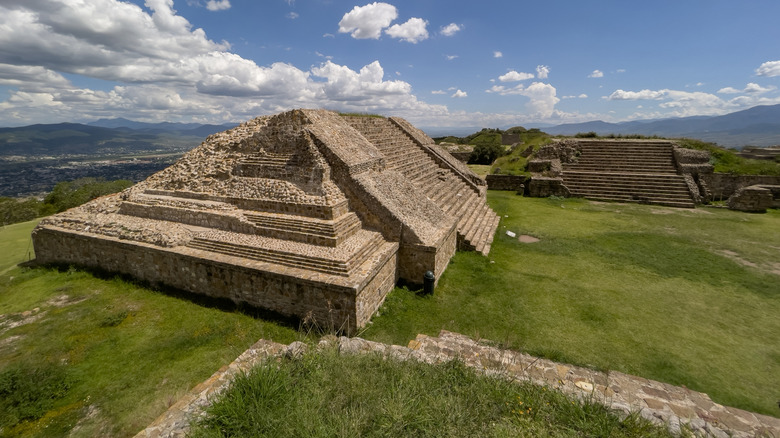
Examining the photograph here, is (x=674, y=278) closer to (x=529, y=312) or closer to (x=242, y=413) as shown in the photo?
(x=529, y=312)

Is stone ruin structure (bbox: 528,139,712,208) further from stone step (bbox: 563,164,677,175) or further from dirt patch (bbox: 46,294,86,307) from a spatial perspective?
→ dirt patch (bbox: 46,294,86,307)

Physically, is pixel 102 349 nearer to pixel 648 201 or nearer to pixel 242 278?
pixel 242 278

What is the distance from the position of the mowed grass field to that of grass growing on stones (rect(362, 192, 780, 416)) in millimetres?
37

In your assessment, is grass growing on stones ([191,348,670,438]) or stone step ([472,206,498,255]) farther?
stone step ([472,206,498,255])

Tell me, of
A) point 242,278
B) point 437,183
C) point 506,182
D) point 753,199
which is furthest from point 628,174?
point 242,278

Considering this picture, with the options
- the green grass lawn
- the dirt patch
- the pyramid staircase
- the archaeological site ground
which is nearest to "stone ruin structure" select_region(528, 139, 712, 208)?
the archaeological site ground

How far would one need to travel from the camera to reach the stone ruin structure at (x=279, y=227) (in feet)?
24.0

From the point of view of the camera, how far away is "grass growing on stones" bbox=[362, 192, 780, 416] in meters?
5.98

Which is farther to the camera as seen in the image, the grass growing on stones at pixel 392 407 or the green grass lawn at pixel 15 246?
the green grass lawn at pixel 15 246

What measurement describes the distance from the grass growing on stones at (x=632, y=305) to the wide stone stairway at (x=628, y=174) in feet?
16.1

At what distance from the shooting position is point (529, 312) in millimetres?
7574

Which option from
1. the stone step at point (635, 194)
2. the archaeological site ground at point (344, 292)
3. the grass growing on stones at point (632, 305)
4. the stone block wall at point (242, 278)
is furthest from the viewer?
the stone step at point (635, 194)

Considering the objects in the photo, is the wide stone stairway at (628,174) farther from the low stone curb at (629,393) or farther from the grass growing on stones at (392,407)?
the grass growing on stones at (392,407)

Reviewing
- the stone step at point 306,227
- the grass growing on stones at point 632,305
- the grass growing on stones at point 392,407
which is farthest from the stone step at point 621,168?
the grass growing on stones at point 392,407
